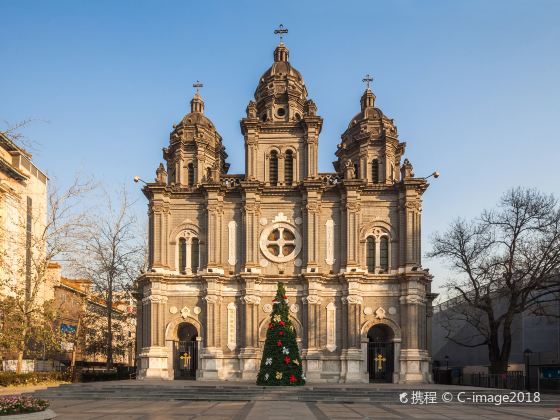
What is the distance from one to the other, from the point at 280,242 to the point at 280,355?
32.5 feet

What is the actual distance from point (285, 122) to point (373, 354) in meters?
16.2

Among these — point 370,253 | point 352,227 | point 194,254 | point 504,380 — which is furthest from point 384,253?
point 194,254

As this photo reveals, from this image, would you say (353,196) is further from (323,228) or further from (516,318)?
(516,318)

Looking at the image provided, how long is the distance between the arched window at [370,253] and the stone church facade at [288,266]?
0.08 metres

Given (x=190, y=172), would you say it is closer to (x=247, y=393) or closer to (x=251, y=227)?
(x=251, y=227)

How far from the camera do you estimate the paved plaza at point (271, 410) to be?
900 inches

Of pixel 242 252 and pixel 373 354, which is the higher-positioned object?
pixel 242 252

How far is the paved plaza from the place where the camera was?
2286 centimetres

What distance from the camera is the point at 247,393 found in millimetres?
31766

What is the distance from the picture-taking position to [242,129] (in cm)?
4384

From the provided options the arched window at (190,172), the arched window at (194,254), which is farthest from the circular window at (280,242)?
the arched window at (190,172)

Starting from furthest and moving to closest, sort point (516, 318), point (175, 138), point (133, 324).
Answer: point (133, 324) < point (516, 318) < point (175, 138)

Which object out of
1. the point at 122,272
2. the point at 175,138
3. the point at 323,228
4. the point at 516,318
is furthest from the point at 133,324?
A: the point at 516,318

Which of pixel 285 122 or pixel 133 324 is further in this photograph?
pixel 133 324
